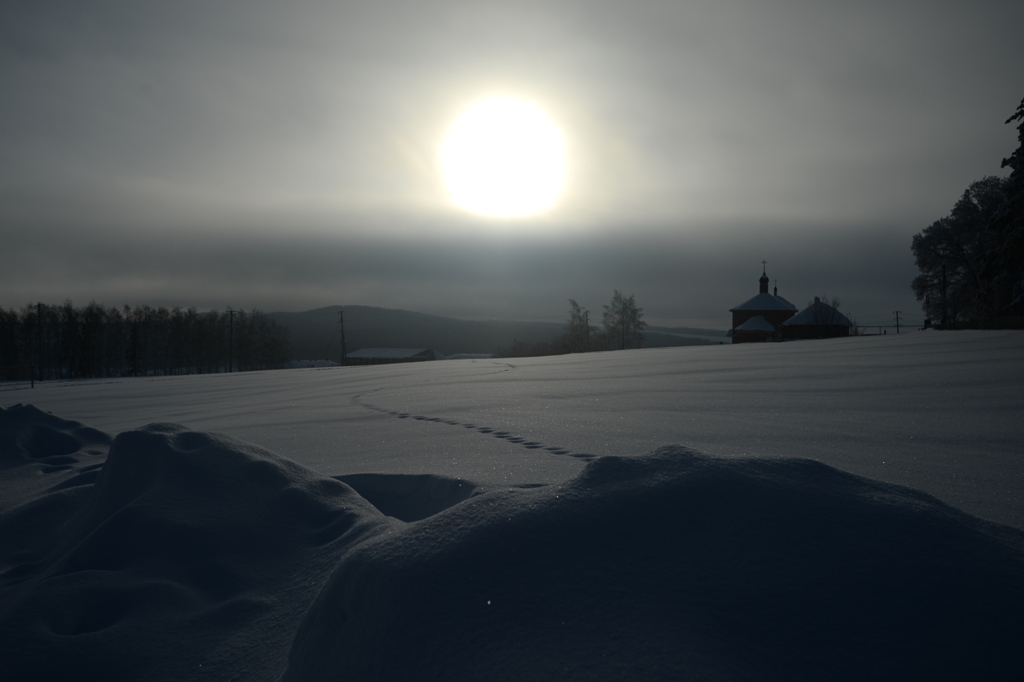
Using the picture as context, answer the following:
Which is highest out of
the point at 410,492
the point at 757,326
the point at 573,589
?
the point at 757,326

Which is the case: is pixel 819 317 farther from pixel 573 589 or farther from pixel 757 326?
pixel 573 589

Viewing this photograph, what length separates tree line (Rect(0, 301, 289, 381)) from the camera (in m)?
49.0

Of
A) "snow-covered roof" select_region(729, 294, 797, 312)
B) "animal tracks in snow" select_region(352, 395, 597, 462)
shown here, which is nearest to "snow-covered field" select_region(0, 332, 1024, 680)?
"animal tracks in snow" select_region(352, 395, 597, 462)

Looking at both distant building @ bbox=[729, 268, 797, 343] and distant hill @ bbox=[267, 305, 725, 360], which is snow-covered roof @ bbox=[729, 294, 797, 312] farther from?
distant hill @ bbox=[267, 305, 725, 360]

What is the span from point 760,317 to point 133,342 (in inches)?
2351

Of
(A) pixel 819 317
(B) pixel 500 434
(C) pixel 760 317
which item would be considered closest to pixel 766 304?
(C) pixel 760 317

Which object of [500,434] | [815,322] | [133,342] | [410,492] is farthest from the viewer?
[133,342]

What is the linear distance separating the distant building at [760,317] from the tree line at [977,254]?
443 inches

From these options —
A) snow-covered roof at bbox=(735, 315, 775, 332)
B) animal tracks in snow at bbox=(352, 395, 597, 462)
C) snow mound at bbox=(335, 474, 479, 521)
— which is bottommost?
snow mound at bbox=(335, 474, 479, 521)

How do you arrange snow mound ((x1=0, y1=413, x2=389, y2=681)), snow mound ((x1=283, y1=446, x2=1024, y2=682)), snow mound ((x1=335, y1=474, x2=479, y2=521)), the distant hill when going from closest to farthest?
snow mound ((x1=283, y1=446, x2=1024, y2=682)) → snow mound ((x1=0, y1=413, x2=389, y2=681)) → snow mound ((x1=335, y1=474, x2=479, y2=521)) → the distant hill

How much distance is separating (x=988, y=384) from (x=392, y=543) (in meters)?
4.73

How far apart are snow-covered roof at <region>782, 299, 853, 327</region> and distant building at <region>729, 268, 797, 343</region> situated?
190 centimetres

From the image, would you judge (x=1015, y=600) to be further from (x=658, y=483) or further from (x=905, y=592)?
(x=658, y=483)

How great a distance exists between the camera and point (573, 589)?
38.0 inches
